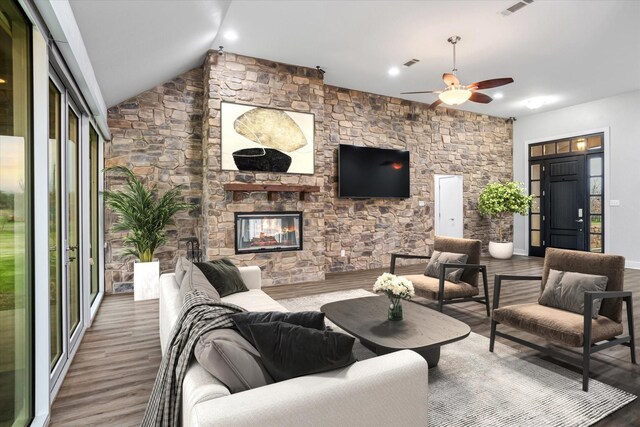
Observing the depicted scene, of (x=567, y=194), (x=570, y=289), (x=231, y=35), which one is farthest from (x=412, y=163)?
(x=570, y=289)

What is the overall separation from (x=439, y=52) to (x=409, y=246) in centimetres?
378

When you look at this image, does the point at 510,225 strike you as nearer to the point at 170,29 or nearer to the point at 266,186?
the point at 266,186

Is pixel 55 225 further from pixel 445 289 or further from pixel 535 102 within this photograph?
pixel 535 102

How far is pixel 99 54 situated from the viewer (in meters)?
3.08

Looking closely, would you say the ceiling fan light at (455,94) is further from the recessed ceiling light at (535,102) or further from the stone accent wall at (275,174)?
the recessed ceiling light at (535,102)

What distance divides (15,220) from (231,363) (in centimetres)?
132

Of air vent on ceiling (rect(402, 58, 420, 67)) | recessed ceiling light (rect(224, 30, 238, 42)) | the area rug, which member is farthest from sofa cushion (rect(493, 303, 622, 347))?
recessed ceiling light (rect(224, 30, 238, 42))

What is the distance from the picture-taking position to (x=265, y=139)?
17.3 feet

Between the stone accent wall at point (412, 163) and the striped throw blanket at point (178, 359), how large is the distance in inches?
190

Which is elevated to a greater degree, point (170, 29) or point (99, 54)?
point (170, 29)

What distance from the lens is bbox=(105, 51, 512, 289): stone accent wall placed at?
16.4 ft

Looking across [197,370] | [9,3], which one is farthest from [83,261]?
[197,370]

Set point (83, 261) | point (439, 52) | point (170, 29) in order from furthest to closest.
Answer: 1. point (439, 52)
2. point (170, 29)
3. point (83, 261)

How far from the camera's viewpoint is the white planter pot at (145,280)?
457 cm
